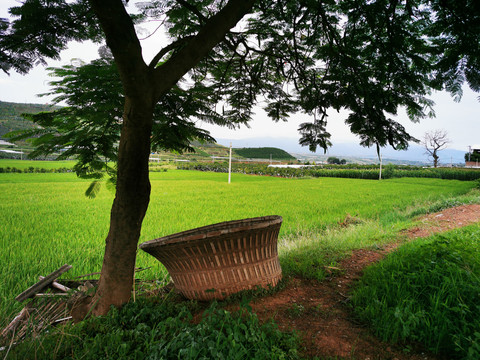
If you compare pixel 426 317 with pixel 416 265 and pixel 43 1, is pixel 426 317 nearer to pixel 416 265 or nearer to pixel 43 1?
pixel 416 265

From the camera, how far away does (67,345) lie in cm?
198

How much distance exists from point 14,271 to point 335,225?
22.3 feet

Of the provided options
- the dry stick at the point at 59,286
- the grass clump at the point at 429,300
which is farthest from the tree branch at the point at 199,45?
the grass clump at the point at 429,300

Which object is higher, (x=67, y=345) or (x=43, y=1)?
(x=43, y=1)

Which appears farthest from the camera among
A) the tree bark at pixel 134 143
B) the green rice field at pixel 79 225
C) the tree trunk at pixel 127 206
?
the green rice field at pixel 79 225

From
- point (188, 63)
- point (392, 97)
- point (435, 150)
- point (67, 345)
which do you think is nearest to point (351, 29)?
point (392, 97)

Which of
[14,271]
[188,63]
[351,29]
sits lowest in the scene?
[14,271]

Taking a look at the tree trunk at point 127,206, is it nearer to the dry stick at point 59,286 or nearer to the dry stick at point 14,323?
the dry stick at point 14,323

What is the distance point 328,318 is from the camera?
8.02ft

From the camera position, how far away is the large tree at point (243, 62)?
2.30m

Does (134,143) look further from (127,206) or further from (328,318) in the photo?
(328,318)

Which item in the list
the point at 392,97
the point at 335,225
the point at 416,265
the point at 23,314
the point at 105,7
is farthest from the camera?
the point at 335,225

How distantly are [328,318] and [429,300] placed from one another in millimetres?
910

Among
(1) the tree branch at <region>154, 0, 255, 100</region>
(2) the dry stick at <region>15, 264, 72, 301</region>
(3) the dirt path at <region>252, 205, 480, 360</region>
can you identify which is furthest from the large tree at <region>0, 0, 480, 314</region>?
(3) the dirt path at <region>252, 205, 480, 360</region>
